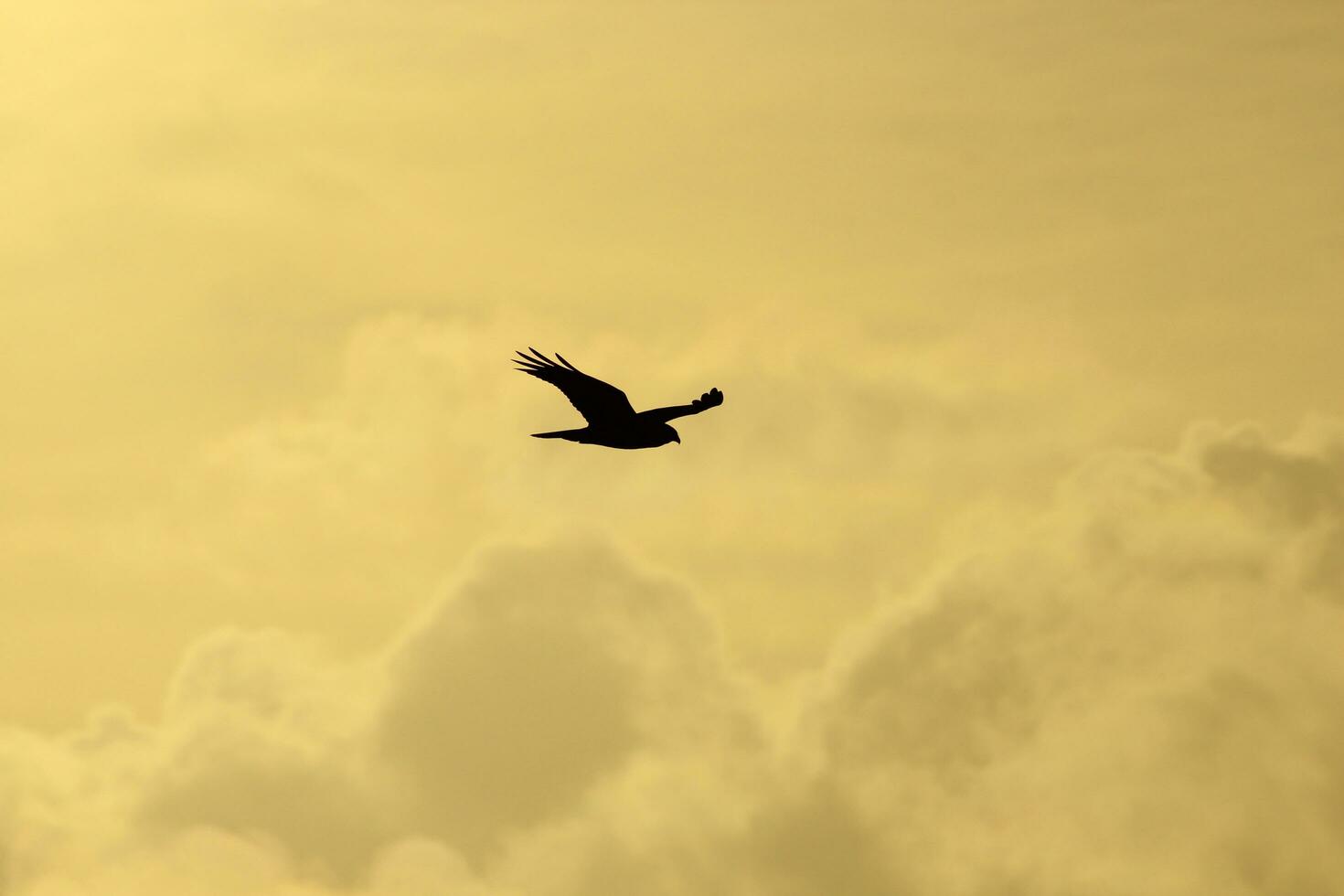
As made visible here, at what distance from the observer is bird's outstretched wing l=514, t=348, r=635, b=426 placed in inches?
3056

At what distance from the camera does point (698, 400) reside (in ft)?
267

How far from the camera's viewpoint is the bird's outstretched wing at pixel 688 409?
80.2 m

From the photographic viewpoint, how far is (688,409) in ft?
265

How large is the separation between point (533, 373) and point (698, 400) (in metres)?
5.80

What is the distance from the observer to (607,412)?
3110 inches

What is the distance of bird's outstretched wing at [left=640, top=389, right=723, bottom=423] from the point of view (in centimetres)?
8025

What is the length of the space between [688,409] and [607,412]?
9.70 ft

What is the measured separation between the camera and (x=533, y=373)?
257 feet

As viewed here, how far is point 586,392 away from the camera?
7819 centimetres

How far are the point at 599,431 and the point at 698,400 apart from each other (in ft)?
11.5

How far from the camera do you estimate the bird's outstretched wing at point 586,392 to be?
3056 inches

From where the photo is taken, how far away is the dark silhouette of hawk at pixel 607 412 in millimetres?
77875

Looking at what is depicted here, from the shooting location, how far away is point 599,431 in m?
79.7

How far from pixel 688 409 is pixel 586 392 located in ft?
13.0
